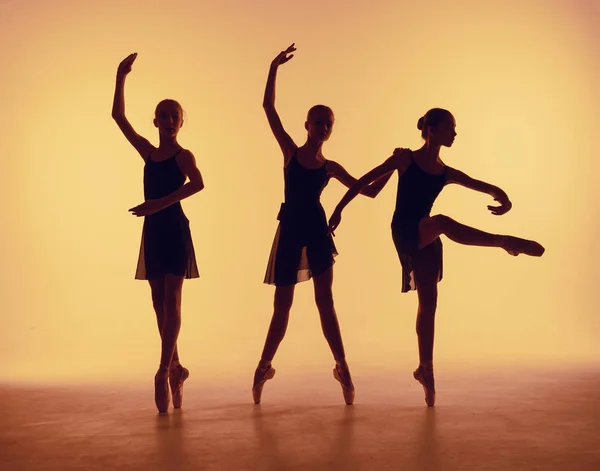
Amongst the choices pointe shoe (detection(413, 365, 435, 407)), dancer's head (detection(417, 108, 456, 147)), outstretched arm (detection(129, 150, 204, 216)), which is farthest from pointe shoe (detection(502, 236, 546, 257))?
outstretched arm (detection(129, 150, 204, 216))

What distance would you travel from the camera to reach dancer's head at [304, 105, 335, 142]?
13.1ft

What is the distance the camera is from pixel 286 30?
634 centimetres

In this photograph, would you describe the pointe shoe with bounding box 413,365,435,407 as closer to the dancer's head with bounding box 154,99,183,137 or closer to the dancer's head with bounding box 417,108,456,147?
the dancer's head with bounding box 417,108,456,147

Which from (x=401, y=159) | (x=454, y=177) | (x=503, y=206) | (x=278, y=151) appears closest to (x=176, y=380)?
(x=401, y=159)

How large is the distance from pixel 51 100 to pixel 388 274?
2.54 meters

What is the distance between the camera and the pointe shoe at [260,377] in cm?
410

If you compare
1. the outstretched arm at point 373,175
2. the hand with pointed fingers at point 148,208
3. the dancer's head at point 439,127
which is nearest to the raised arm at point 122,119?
the hand with pointed fingers at point 148,208

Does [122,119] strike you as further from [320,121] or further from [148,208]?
[320,121]

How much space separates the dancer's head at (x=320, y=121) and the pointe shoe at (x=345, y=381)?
1011mm

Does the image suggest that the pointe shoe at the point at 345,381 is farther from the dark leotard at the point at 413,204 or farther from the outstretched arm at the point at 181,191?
the outstretched arm at the point at 181,191

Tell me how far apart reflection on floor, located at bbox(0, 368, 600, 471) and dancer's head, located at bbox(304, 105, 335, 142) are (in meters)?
1.18

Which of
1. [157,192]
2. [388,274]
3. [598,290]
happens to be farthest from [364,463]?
[598,290]

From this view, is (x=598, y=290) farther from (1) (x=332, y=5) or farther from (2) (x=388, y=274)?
(1) (x=332, y=5)

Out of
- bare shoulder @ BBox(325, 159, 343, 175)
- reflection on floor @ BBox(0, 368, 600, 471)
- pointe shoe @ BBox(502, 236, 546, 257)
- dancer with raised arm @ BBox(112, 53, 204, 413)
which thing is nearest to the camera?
reflection on floor @ BBox(0, 368, 600, 471)
